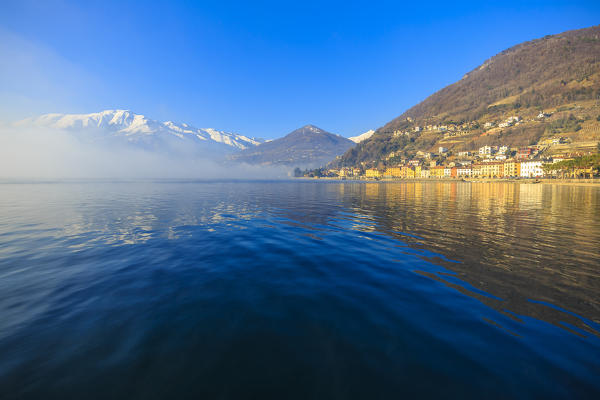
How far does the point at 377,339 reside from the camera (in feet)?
18.4

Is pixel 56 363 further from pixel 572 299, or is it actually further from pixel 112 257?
pixel 572 299

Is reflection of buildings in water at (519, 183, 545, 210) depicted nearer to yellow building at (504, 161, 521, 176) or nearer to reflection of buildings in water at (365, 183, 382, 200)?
reflection of buildings in water at (365, 183, 382, 200)

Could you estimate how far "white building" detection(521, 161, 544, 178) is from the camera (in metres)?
124

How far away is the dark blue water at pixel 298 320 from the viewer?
4305mm

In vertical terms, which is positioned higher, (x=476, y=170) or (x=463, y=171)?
(x=476, y=170)

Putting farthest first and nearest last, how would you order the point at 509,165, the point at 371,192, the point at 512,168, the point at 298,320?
the point at 509,165
the point at 512,168
the point at 371,192
the point at 298,320

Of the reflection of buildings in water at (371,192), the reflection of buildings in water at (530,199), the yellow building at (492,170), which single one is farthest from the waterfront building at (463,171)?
the reflection of buildings in water at (371,192)

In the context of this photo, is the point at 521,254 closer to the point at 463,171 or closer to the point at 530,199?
the point at 530,199

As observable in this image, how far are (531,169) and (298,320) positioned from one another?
178099mm

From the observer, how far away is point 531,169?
426ft

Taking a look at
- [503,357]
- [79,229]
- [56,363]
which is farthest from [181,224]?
[503,357]

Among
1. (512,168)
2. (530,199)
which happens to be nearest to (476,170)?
(512,168)

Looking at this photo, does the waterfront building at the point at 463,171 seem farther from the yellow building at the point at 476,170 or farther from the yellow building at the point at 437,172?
the yellow building at the point at 437,172

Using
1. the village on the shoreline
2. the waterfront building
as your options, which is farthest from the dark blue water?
the waterfront building
